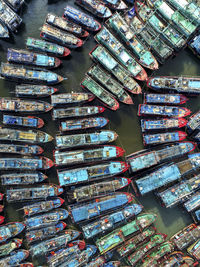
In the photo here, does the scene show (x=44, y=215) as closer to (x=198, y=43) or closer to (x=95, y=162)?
(x=95, y=162)

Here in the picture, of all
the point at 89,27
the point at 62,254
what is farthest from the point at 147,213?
the point at 89,27

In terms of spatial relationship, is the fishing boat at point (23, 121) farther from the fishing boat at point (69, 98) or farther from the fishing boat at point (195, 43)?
the fishing boat at point (195, 43)

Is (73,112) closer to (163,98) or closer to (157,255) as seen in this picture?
(163,98)

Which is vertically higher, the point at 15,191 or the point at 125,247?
the point at 15,191

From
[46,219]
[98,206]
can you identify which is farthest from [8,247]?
[98,206]

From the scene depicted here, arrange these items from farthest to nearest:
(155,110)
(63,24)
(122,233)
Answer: (155,110) → (63,24) → (122,233)

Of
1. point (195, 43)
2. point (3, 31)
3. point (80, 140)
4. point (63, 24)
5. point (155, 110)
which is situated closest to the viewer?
point (80, 140)

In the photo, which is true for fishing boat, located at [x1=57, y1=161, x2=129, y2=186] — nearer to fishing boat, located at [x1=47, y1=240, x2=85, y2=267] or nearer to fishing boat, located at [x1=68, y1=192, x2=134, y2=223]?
fishing boat, located at [x1=68, y1=192, x2=134, y2=223]
